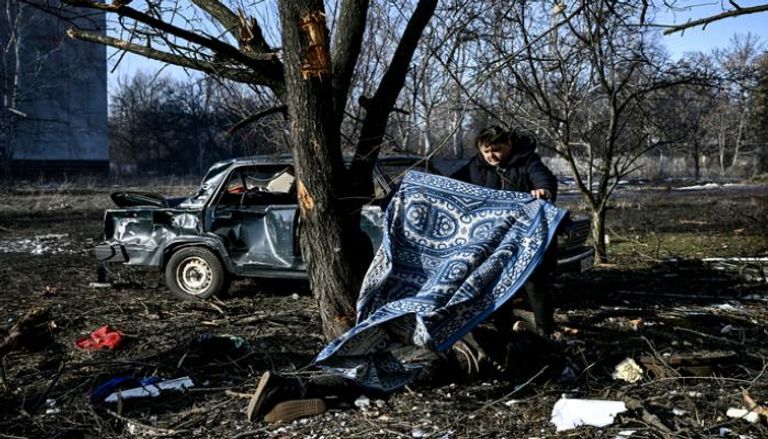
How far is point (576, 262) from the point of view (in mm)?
7180

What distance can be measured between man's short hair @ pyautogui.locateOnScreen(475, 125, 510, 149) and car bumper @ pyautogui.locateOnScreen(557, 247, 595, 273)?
2345mm

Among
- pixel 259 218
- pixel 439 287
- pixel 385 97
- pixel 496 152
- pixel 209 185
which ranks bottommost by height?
pixel 439 287

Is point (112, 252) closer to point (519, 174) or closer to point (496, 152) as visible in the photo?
point (496, 152)

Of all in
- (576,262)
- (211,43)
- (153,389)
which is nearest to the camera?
(153,389)

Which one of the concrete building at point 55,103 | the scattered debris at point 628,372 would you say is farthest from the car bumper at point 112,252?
the concrete building at point 55,103

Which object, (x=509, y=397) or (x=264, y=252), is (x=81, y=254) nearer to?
(x=264, y=252)

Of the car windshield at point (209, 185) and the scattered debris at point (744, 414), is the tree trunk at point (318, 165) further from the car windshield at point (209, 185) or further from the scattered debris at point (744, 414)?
the car windshield at point (209, 185)

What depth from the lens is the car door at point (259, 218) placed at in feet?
24.9

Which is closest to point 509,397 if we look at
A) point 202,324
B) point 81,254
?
point 202,324

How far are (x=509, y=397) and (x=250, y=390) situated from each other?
1.62m

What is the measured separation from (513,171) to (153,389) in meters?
2.90

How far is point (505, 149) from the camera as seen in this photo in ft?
16.7

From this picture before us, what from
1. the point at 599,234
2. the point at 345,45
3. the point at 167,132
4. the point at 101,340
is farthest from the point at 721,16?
the point at 167,132

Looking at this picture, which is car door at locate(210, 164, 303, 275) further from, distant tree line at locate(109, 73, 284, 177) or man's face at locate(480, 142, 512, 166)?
distant tree line at locate(109, 73, 284, 177)
